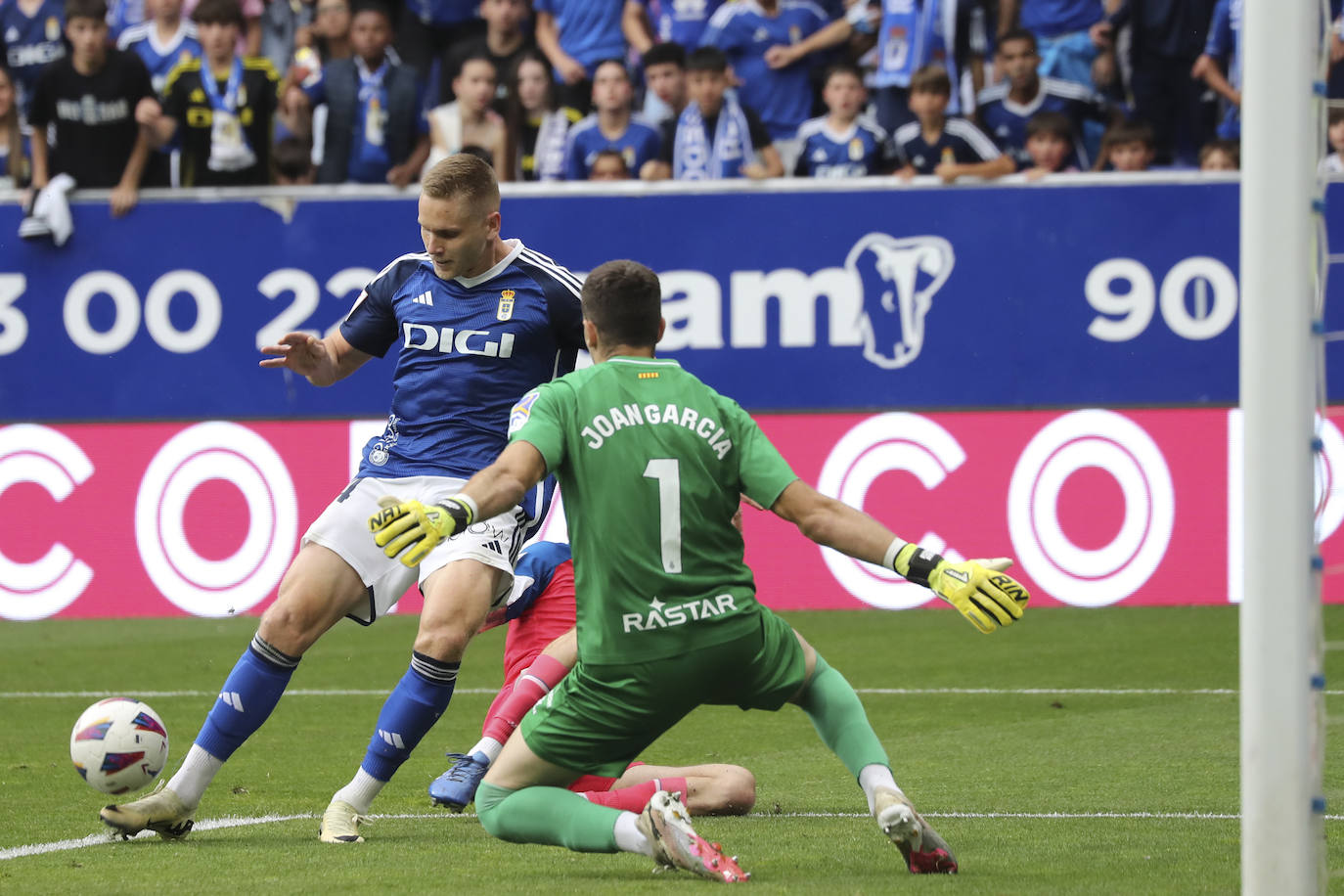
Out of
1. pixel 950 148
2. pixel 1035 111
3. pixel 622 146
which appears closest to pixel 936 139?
pixel 950 148

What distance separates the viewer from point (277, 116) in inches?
521

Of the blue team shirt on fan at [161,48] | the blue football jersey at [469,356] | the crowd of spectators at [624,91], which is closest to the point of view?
the blue football jersey at [469,356]

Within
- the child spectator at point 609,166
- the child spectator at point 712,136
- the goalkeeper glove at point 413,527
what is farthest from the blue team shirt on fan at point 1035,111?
the goalkeeper glove at point 413,527

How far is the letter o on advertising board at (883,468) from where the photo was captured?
11172mm

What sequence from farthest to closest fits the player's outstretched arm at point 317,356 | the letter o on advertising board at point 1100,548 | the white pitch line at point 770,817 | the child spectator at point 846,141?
the child spectator at point 846,141, the letter o on advertising board at point 1100,548, the player's outstretched arm at point 317,356, the white pitch line at point 770,817

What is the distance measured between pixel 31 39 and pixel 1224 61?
794 cm

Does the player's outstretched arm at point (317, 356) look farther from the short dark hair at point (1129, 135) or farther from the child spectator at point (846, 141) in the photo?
the short dark hair at point (1129, 135)

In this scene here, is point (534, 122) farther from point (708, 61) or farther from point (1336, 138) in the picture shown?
point (1336, 138)

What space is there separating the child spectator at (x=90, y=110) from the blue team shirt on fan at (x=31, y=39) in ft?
2.78

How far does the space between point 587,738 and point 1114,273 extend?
25.2 feet

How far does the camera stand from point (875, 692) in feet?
29.5

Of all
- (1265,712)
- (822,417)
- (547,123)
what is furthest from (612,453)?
(547,123)

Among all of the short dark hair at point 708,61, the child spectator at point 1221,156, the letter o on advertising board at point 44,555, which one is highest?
the short dark hair at point 708,61

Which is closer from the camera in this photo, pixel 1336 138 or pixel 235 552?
pixel 235 552
